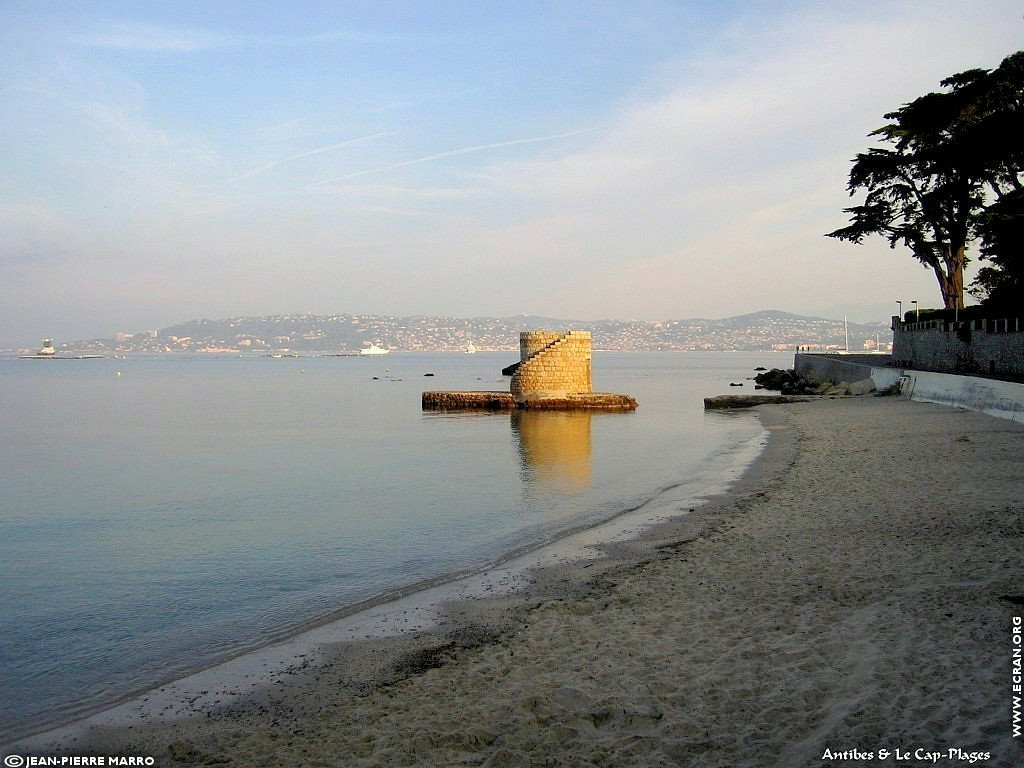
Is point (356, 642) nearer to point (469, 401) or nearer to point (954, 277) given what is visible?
point (469, 401)

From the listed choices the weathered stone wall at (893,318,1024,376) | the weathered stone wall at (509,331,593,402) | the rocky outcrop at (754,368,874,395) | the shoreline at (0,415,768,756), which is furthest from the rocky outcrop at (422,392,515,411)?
the shoreline at (0,415,768,756)

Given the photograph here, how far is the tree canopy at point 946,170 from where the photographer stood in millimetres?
29406

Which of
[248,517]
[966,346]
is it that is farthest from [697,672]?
[966,346]

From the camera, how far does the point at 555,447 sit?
19781 millimetres

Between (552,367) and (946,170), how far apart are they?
54.5 ft

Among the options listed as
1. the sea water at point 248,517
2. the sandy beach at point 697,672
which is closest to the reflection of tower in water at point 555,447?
the sea water at point 248,517

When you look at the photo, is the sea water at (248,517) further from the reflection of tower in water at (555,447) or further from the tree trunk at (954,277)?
the tree trunk at (954,277)

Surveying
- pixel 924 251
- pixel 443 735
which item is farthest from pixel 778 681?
pixel 924 251

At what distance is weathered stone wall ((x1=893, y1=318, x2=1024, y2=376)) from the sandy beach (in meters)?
17.2

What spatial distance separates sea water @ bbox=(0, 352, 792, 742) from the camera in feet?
19.7

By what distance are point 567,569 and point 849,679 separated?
11.2ft

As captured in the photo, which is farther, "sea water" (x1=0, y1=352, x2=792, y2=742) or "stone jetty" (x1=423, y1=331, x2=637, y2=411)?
"stone jetty" (x1=423, y1=331, x2=637, y2=411)

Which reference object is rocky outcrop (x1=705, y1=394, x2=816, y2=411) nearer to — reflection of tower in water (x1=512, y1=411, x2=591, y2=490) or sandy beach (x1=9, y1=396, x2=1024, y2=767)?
reflection of tower in water (x1=512, y1=411, x2=591, y2=490)

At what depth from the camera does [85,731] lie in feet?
14.4
